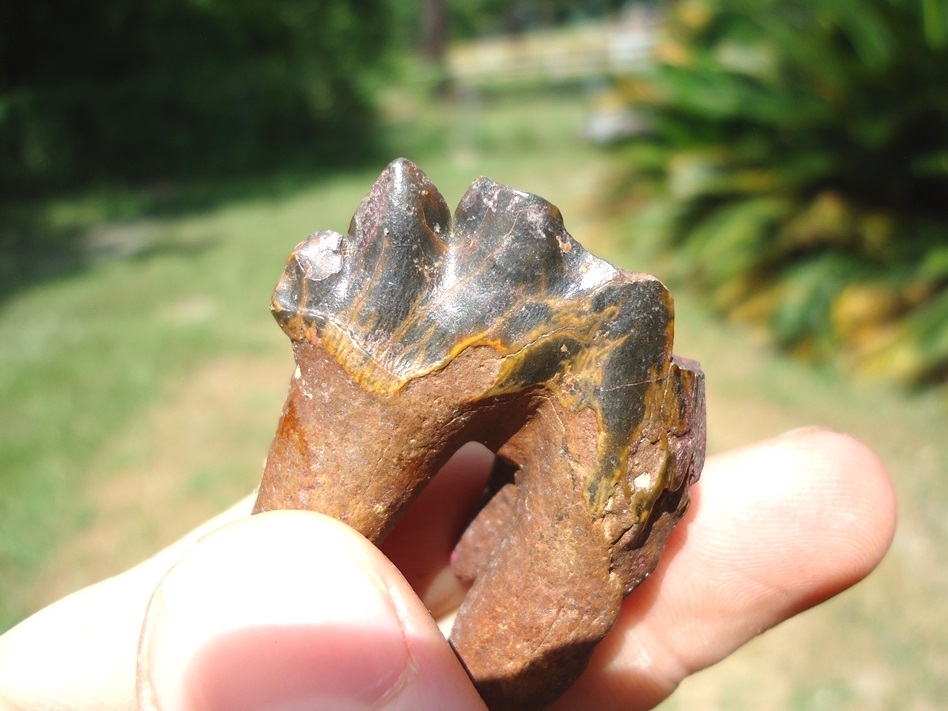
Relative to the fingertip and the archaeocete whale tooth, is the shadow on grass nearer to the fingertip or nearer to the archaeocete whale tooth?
the archaeocete whale tooth

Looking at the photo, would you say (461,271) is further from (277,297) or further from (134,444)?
(134,444)

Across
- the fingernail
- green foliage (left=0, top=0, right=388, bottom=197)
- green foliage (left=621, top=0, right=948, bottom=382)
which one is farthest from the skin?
green foliage (left=0, top=0, right=388, bottom=197)

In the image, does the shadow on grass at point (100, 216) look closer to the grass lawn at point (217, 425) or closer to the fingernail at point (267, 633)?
the grass lawn at point (217, 425)

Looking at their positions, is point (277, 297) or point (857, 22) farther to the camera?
point (857, 22)

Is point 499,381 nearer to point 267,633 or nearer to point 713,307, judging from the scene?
point 267,633

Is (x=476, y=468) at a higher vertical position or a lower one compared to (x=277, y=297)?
lower

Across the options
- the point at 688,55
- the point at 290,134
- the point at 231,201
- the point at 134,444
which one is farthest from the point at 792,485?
the point at 290,134

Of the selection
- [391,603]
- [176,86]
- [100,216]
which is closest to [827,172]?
[391,603]
